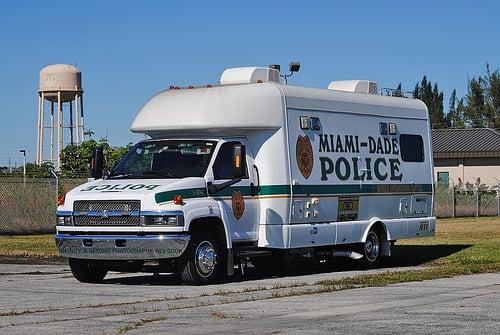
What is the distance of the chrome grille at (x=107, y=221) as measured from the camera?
16.9m

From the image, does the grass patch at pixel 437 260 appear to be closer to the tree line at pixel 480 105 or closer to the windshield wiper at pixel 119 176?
the windshield wiper at pixel 119 176

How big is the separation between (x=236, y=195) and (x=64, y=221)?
2740 mm

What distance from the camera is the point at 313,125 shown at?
65.3 feet

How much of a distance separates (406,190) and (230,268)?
5841 millimetres

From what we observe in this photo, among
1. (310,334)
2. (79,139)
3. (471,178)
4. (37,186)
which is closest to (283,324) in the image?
(310,334)

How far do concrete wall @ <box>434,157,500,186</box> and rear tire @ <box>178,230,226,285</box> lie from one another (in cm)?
5410

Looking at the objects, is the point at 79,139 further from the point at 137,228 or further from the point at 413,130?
the point at 137,228

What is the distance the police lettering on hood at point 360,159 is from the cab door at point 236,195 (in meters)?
1.83

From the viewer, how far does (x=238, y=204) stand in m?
18.3

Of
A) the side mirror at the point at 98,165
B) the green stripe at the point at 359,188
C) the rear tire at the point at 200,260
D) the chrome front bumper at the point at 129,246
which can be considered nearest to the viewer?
the chrome front bumper at the point at 129,246

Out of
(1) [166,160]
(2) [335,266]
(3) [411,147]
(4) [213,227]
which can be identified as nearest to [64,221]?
(1) [166,160]

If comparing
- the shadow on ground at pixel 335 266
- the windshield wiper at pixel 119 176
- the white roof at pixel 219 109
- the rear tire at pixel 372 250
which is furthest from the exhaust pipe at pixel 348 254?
the windshield wiper at pixel 119 176

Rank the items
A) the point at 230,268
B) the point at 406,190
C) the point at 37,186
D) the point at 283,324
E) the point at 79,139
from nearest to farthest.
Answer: the point at 283,324 → the point at 230,268 → the point at 406,190 → the point at 37,186 → the point at 79,139

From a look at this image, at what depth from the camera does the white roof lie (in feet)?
60.8
